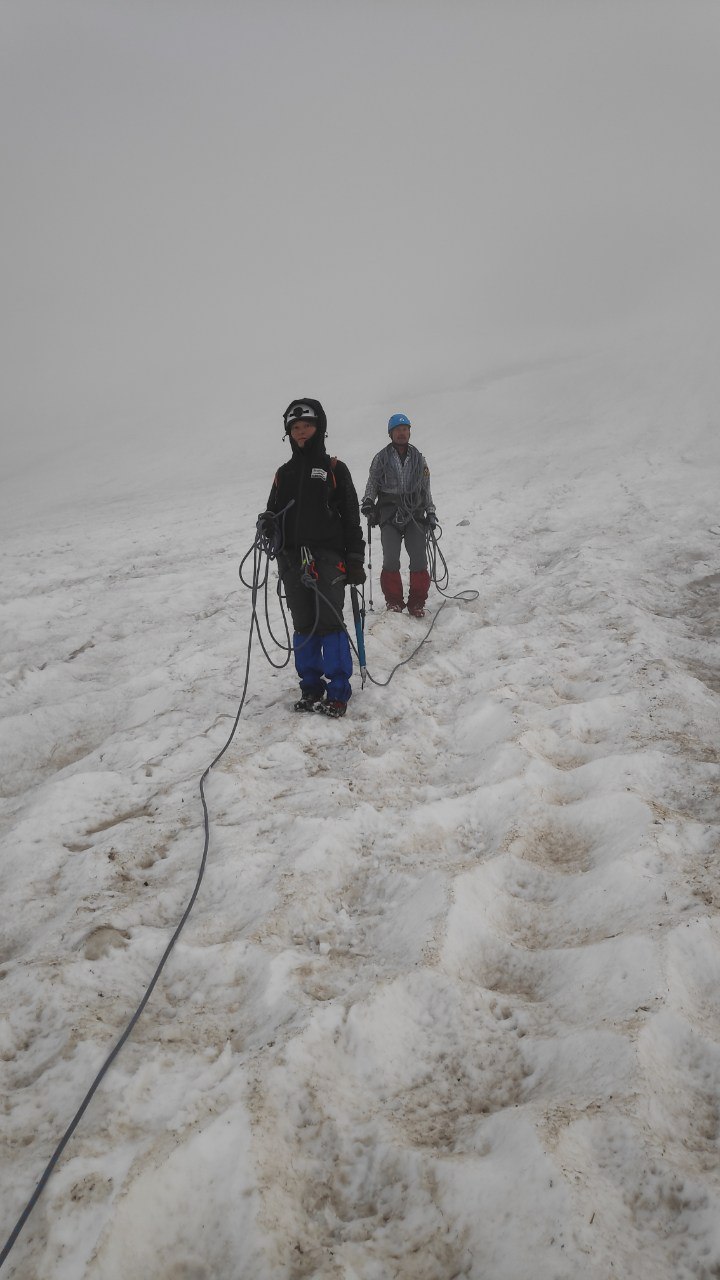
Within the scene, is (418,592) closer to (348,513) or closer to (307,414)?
(348,513)

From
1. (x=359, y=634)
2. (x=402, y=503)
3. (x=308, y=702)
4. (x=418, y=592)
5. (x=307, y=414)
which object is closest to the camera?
(x=307, y=414)

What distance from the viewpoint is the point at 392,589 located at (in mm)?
7215

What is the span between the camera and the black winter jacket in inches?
189

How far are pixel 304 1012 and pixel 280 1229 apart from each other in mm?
668

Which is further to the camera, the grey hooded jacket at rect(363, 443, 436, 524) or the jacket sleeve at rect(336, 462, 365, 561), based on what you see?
the grey hooded jacket at rect(363, 443, 436, 524)

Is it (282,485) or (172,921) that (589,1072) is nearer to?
(172,921)

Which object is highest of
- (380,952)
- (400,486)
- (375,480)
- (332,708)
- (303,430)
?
(303,430)

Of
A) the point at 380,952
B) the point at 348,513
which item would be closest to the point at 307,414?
the point at 348,513

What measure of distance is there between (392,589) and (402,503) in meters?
1.00

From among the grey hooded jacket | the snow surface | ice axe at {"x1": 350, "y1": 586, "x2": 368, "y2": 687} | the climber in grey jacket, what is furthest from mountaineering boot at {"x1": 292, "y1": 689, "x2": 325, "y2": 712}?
the grey hooded jacket

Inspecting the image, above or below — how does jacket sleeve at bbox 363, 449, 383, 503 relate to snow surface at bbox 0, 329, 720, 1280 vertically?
above

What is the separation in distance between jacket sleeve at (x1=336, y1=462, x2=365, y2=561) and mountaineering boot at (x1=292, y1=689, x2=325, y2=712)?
1195 mm

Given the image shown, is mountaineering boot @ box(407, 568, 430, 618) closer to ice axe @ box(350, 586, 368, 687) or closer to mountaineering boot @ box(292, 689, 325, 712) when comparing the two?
ice axe @ box(350, 586, 368, 687)

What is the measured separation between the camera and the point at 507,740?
4.34 metres
